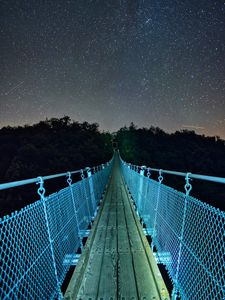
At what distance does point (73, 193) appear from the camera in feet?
11.8

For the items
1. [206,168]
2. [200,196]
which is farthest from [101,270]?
[206,168]

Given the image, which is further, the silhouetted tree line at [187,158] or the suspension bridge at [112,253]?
the silhouetted tree line at [187,158]

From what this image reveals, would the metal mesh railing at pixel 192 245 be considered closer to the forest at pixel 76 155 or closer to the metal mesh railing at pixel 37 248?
the metal mesh railing at pixel 37 248

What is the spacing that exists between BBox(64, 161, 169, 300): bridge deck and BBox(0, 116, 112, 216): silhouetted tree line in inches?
1056

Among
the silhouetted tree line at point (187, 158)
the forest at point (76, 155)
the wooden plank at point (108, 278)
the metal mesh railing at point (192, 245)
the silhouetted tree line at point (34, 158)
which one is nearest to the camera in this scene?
the metal mesh railing at point (192, 245)

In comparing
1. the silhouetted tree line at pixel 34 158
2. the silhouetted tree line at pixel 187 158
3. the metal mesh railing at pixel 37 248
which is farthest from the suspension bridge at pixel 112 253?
the silhouetted tree line at pixel 187 158

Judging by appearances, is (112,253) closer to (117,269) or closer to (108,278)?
(117,269)

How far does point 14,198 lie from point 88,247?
28.4 metres

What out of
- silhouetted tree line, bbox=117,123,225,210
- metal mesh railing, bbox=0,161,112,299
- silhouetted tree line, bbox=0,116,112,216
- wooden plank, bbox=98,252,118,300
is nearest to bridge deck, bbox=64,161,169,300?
wooden plank, bbox=98,252,118,300

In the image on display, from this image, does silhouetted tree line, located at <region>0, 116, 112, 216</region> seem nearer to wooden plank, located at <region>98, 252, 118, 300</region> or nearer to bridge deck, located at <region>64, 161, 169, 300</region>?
bridge deck, located at <region>64, 161, 169, 300</region>

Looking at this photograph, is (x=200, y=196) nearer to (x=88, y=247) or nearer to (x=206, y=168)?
(x=206, y=168)

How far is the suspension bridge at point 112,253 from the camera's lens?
1.76 meters

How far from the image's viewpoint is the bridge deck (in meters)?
2.51

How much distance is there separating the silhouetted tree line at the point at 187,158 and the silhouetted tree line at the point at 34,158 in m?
15.0
